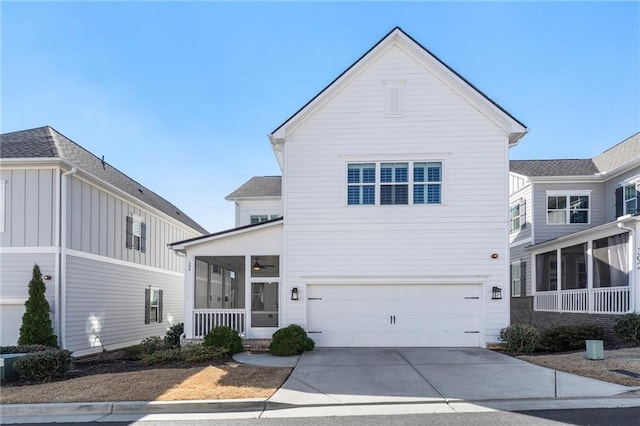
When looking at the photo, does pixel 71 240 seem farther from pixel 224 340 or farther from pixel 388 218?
pixel 388 218

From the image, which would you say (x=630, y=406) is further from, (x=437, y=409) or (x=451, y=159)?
(x=451, y=159)

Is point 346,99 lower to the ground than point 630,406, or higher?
higher

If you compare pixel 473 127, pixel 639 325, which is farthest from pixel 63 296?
pixel 639 325

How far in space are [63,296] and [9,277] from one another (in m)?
1.60

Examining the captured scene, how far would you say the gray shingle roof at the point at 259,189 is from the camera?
24.7 metres

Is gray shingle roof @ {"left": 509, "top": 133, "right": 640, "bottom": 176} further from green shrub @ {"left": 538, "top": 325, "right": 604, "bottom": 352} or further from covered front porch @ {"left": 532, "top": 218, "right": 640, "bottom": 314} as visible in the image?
green shrub @ {"left": 538, "top": 325, "right": 604, "bottom": 352}

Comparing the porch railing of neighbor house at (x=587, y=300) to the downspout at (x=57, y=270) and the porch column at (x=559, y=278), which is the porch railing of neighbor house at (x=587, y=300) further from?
the downspout at (x=57, y=270)

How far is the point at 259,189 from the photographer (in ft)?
83.6

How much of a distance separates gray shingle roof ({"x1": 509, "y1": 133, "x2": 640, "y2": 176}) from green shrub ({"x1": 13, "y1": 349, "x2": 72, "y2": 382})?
Result: 19.5 meters

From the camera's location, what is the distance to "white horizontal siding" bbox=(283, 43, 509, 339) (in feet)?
47.0

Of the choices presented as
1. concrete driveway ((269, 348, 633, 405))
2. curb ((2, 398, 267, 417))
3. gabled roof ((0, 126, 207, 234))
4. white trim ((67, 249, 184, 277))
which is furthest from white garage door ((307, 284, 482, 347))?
gabled roof ((0, 126, 207, 234))

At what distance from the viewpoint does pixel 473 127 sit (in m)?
14.6

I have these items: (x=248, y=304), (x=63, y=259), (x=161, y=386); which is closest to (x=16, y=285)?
(x=63, y=259)

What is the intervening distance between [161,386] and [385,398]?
4241mm
